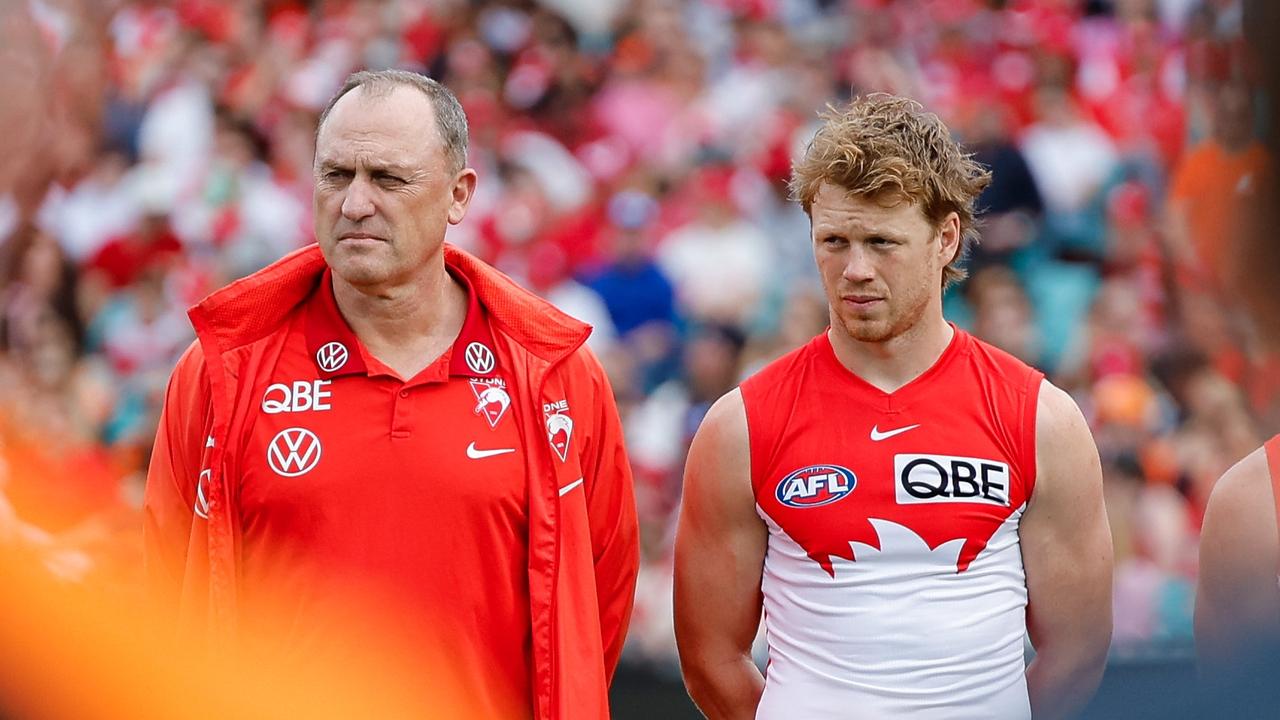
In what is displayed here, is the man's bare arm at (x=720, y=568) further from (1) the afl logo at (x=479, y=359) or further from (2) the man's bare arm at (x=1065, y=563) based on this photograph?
(2) the man's bare arm at (x=1065, y=563)

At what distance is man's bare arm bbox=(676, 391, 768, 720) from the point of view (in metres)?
3.62

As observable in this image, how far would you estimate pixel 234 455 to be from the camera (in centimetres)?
343

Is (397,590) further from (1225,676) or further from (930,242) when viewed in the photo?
(1225,676)

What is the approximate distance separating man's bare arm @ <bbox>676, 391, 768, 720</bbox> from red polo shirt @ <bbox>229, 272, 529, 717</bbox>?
1.40 feet

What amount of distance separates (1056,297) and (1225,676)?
7137 mm

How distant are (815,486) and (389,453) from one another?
0.94 meters

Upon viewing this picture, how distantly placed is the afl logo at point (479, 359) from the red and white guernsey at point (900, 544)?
2.03 ft

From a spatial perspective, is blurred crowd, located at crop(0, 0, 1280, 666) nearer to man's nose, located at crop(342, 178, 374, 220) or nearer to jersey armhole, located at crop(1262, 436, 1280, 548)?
man's nose, located at crop(342, 178, 374, 220)

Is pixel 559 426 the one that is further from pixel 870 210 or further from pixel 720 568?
pixel 870 210

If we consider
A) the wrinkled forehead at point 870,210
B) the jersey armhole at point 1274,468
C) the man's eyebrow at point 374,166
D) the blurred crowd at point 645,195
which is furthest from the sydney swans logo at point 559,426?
the blurred crowd at point 645,195

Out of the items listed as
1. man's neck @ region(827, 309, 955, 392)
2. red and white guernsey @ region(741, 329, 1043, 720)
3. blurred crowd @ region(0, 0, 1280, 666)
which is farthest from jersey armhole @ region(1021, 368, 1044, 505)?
blurred crowd @ region(0, 0, 1280, 666)

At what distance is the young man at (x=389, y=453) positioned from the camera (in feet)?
11.2

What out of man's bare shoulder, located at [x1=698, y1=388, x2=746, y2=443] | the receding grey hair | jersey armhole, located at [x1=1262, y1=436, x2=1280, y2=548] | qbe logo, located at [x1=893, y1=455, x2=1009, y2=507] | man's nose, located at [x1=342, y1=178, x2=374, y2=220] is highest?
the receding grey hair

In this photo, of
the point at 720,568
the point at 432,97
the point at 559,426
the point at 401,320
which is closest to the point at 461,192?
the point at 432,97
